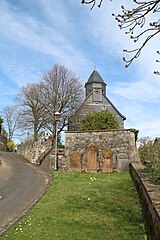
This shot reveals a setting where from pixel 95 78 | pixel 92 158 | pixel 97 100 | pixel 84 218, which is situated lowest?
pixel 84 218

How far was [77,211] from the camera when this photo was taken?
6305mm

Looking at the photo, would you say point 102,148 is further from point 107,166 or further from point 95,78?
point 95,78

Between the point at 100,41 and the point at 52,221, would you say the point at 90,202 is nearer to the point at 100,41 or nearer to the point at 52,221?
the point at 52,221

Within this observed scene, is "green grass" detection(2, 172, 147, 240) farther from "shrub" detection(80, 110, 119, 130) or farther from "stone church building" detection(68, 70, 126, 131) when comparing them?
"stone church building" detection(68, 70, 126, 131)

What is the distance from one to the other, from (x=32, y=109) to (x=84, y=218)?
28.0 m

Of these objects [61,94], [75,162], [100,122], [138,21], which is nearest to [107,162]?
[75,162]

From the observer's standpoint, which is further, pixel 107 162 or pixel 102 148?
pixel 102 148

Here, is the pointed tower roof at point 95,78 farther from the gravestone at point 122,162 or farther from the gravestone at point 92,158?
the gravestone at point 122,162

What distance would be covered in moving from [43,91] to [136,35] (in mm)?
29761

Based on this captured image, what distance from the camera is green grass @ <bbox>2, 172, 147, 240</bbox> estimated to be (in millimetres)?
4711

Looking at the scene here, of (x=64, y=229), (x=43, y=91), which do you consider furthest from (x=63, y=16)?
(x=43, y=91)

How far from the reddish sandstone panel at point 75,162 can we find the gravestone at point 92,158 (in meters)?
0.52

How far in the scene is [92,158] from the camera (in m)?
15.5

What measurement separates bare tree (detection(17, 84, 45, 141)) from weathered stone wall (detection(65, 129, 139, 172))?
1599 centimetres
